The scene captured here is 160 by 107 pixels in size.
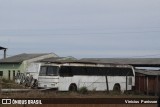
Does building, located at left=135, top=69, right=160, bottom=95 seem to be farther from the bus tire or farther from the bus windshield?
the bus windshield

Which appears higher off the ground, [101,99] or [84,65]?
[84,65]

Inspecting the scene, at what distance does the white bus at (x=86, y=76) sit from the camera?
31.3 meters

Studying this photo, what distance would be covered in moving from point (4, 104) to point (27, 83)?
20449 mm

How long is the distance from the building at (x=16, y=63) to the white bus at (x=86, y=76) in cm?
3158

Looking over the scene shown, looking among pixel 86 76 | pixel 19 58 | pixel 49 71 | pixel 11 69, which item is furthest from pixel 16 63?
pixel 49 71

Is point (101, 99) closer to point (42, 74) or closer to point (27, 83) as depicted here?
point (42, 74)

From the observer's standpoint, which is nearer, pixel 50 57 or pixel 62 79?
pixel 62 79

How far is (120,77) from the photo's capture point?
3438 centimetres

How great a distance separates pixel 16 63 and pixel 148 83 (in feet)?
127

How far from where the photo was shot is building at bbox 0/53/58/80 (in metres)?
64.6

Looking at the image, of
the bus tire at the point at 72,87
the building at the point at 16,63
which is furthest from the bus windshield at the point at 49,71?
the building at the point at 16,63

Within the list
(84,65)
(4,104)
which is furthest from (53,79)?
(4,104)

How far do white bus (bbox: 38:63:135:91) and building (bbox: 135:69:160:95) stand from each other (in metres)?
0.64

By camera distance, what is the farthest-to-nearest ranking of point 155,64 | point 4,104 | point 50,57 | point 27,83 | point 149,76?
point 50,57 → point 155,64 → point 27,83 → point 149,76 → point 4,104
